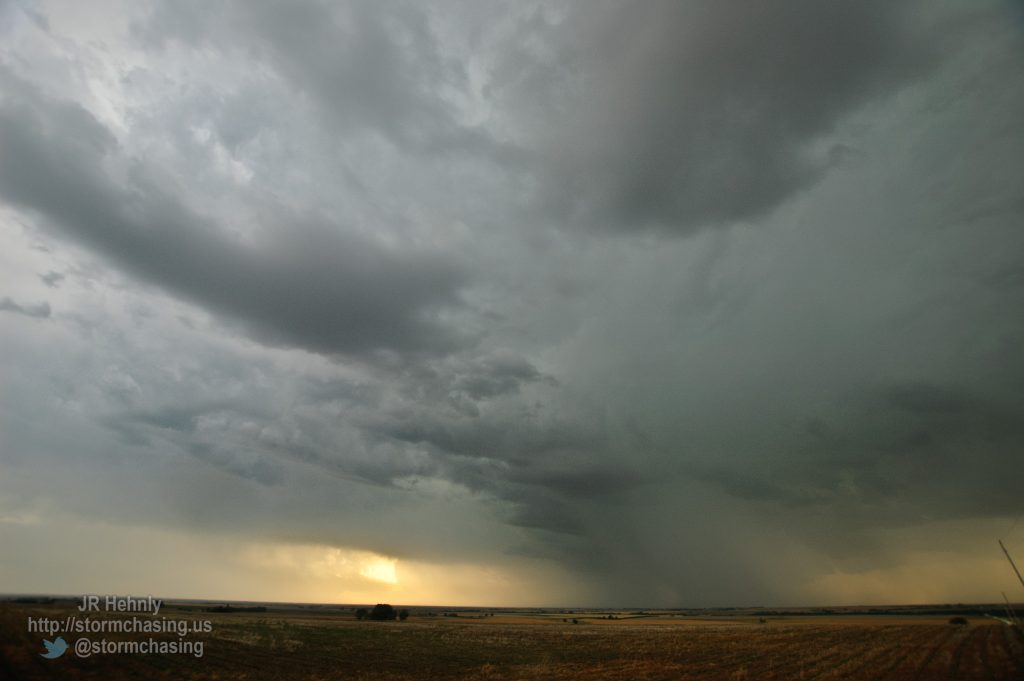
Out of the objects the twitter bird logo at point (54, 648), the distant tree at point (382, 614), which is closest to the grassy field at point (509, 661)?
the twitter bird logo at point (54, 648)

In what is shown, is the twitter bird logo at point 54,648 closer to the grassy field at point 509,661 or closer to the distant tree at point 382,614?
the grassy field at point 509,661

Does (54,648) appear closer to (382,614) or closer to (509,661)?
(509,661)

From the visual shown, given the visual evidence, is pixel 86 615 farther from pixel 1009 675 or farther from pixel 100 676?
pixel 1009 675

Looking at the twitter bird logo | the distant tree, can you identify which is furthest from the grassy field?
the distant tree

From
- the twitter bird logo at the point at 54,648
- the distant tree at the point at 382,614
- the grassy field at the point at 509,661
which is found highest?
the distant tree at the point at 382,614

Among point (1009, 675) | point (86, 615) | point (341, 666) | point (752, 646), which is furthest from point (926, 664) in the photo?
point (86, 615)

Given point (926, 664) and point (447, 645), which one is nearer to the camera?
point (926, 664)

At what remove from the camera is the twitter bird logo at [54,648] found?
108 ft

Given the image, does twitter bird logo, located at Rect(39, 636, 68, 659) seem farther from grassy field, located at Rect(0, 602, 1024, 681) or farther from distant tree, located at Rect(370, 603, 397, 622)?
distant tree, located at Rect(370, 603, 397, 622)

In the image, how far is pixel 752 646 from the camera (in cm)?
5578

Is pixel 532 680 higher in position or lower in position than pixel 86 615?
lower

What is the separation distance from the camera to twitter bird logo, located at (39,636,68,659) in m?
32.8

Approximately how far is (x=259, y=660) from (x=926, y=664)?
51.0 meters

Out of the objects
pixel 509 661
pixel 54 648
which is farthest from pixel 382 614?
pixel 54 648
